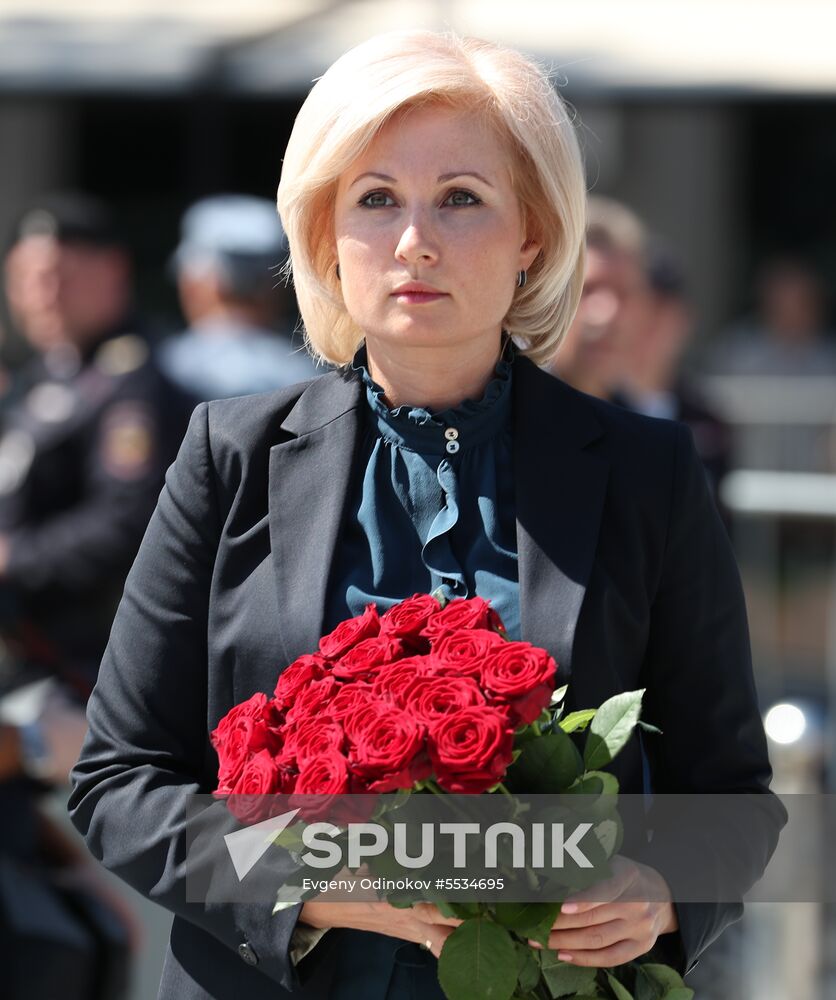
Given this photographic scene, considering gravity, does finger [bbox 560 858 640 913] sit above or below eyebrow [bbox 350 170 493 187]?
below

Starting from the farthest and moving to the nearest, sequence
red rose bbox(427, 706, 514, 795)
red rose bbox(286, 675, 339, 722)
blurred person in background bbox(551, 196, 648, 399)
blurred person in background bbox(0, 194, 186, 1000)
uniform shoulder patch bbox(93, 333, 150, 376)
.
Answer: uniform shoulder patch bbox(93, 333, 150, 376)
blurred person in background bbox(551, 196, 648, 399)
blurred person in background bbox(0, 194, 186, 1000)
red rose bbox(286, 675, 339, 722)
red rose bbox(427, 706, 514, 795)

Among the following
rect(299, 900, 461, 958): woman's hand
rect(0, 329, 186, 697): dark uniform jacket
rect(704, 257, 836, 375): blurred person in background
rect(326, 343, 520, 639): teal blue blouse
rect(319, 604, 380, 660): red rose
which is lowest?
rect(704, 257, 836, 375): blurred person in background

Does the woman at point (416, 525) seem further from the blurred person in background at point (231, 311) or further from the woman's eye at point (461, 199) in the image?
the blurred person in background at point (231, 311)

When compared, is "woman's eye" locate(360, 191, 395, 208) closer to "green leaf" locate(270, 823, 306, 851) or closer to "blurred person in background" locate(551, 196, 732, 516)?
"green leaf" locate(270, 823, 306, 851)

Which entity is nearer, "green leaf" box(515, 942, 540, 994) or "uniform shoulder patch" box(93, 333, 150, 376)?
"green leaf" box(515, 942, 540, 994)

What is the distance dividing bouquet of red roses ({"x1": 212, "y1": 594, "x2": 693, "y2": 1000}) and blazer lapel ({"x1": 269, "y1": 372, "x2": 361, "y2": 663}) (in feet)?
0.31

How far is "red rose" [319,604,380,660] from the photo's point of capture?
1.70 m

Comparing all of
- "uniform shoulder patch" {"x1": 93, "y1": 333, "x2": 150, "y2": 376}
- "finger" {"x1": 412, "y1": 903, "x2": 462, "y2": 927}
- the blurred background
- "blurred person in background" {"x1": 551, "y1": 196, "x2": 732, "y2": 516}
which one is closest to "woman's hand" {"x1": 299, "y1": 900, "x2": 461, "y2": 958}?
"finger" {"x1": 412, "y1": 903, "x2": 462, "y2": 927}

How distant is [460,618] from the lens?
5.53 feet

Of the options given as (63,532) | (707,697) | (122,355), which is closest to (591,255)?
(122,355)

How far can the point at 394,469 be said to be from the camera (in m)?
1.91

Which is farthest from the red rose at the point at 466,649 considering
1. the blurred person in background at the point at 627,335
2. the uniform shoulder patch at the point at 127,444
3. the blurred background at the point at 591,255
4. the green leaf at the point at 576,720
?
the uniform shoulder patch at the point at 127,444

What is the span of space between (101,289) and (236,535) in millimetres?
3150

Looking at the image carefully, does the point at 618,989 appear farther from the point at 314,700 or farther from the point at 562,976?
the point at 314,700
